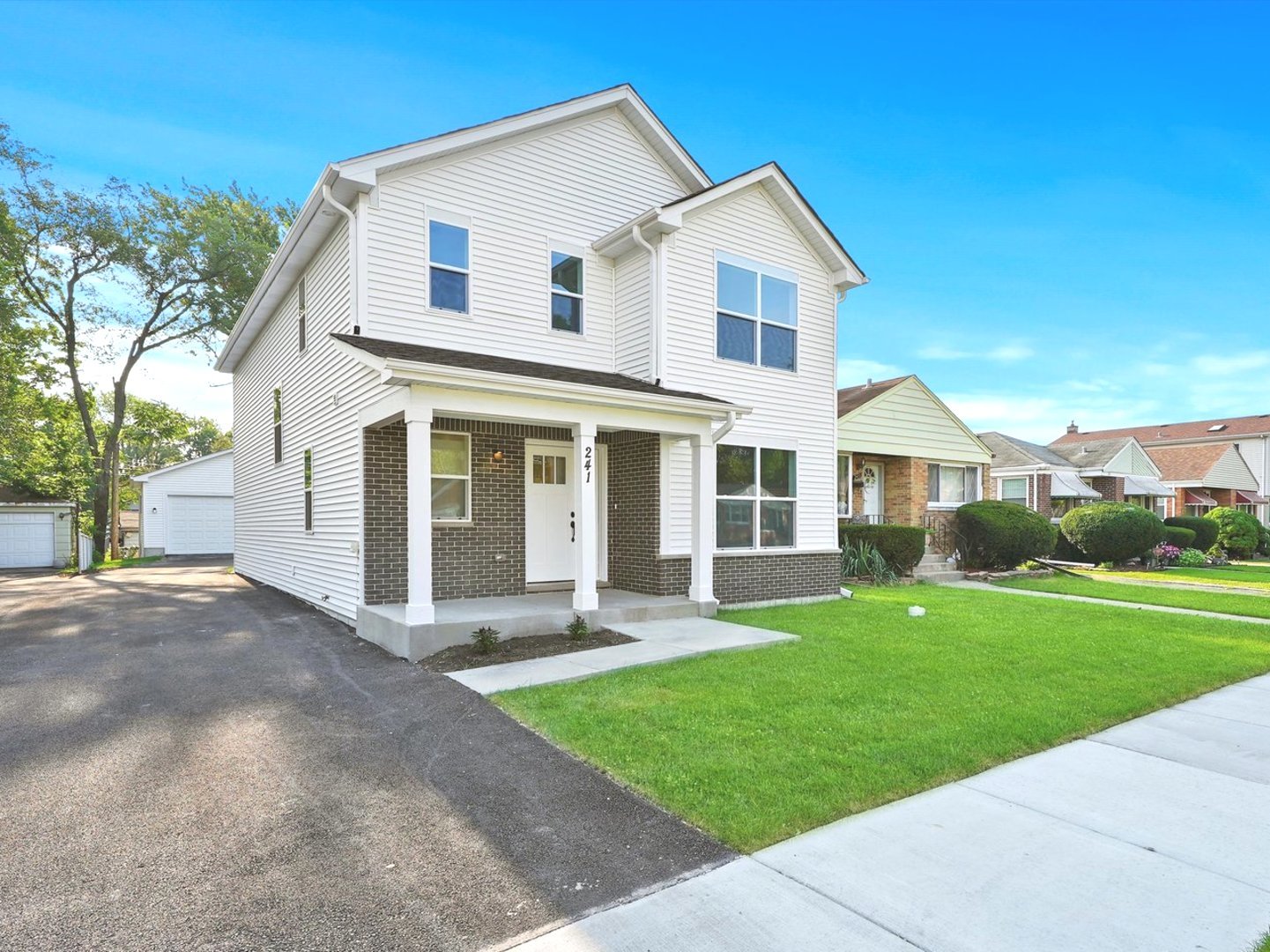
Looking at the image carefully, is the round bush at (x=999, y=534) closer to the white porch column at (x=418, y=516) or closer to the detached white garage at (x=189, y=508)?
the white porch column at (x=418, y=516)

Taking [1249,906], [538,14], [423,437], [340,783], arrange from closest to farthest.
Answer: [1249,906]
[340,783]
[423,437]
[538,14]

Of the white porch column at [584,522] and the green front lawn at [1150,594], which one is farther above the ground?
the white porch column at [584,522]

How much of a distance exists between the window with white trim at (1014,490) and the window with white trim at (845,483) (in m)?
10.4

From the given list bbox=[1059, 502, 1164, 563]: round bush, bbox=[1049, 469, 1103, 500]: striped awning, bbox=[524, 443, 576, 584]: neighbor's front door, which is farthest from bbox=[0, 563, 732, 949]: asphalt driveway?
bbox=[1049, 469, 1103, 500]: striped awning

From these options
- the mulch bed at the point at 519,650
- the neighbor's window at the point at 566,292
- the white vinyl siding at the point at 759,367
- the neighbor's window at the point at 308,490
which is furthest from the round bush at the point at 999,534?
the neighbor's window at the point at 308,490

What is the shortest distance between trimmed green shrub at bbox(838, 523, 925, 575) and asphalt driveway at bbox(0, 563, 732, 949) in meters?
10.8

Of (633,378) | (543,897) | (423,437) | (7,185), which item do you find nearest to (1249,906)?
(543,897)

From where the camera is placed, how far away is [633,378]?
10516 mm

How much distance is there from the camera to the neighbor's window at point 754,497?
10.9 metres

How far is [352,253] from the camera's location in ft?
29.1

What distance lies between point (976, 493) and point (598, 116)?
44.6 feet

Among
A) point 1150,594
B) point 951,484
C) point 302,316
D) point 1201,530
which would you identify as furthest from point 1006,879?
point 1201,530

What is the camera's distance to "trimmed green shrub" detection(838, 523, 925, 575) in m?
14.4

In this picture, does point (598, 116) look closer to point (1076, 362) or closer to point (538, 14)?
point (538, 14)
